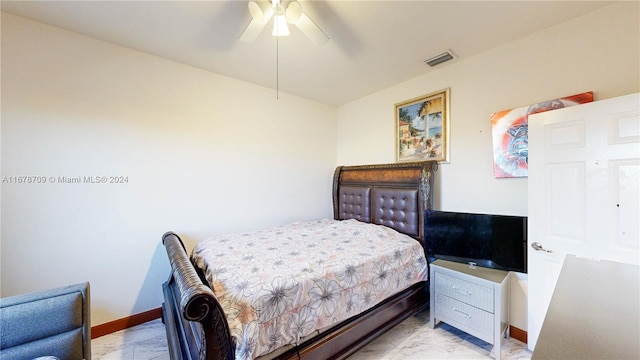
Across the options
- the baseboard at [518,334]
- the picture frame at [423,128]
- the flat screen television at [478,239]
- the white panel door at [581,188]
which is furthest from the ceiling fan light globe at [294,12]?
the baseboard at [518,334]

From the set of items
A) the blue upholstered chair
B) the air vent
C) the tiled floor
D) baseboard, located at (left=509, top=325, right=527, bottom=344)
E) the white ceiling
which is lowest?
the tiled floor

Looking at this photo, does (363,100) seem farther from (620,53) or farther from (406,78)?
(620,53)

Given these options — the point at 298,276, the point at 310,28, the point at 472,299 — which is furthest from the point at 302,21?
the point at 472,299

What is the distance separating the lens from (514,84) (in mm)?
2162

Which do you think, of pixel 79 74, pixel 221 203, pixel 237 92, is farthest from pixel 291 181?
pixel 79 74

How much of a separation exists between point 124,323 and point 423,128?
3774mm

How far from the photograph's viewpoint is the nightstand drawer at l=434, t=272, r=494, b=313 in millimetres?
1946

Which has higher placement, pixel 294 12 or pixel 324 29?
pixel 324 29

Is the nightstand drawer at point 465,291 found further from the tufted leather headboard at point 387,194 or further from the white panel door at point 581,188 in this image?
the tufted leather headboard at point 387,194

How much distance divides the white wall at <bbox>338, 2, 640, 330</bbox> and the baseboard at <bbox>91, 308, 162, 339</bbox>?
325 centimetres

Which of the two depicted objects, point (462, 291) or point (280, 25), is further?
point (462, 291)

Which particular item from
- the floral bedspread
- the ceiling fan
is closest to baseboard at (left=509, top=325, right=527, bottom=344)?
the floral bedspread

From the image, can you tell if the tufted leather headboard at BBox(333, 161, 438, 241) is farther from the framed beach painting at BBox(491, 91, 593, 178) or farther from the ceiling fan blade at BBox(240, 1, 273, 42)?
the ceiling fan blade at BBox(240, 1, 273, 42)

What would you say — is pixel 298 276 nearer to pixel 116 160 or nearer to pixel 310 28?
pixel 310 28
